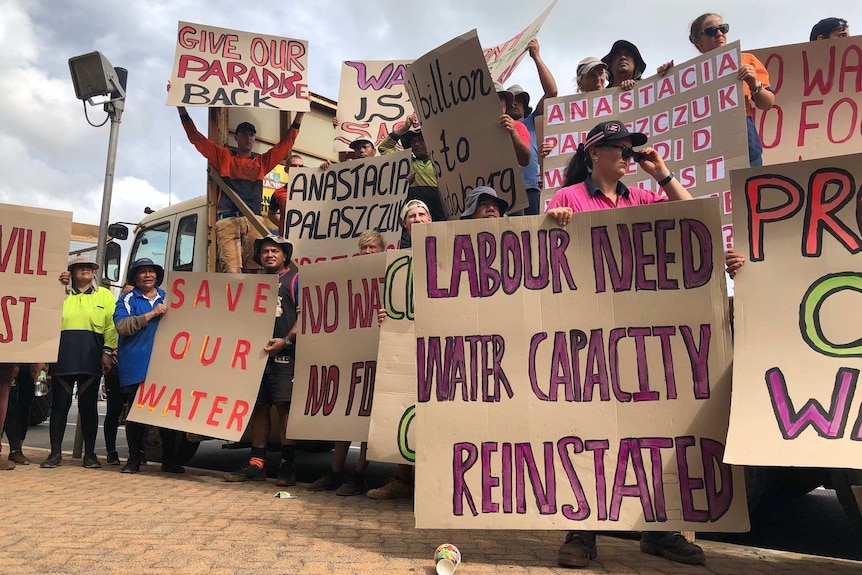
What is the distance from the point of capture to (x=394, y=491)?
448 centimetres

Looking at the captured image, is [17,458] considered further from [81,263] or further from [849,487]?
[849,487]

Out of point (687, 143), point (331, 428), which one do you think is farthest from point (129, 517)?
point (687, 143)

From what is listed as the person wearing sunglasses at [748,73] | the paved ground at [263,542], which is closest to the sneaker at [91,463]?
the paved ground at [263,542]

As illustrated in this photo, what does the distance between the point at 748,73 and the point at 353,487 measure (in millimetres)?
3715

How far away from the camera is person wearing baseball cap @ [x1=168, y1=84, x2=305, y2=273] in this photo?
598cm

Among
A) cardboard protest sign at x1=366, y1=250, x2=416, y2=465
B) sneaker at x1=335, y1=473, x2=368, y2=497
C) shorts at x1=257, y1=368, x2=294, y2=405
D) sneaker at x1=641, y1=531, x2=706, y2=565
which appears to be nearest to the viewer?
sneaker at x1=641, y1=531, x2=706, y2=565

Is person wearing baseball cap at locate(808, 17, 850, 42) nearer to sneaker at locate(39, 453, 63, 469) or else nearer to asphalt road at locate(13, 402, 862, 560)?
asphalt road at locate(13, 402, 862, 560)

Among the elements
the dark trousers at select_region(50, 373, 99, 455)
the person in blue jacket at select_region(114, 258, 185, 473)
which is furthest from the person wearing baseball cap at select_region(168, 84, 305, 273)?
the dark trousers at select_region(50, 373, 99, 455)

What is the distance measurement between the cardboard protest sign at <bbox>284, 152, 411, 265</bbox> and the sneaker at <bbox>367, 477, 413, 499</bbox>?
6.28 feet

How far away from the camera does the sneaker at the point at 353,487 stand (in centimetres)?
462

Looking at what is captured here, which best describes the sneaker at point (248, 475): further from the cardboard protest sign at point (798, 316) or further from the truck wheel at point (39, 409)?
the truck wheel at point (39, 409)

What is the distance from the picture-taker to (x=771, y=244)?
2752 millimetres

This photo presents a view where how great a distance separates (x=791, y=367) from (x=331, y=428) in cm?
275

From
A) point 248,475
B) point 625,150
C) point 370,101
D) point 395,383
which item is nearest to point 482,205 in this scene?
point 625,150
